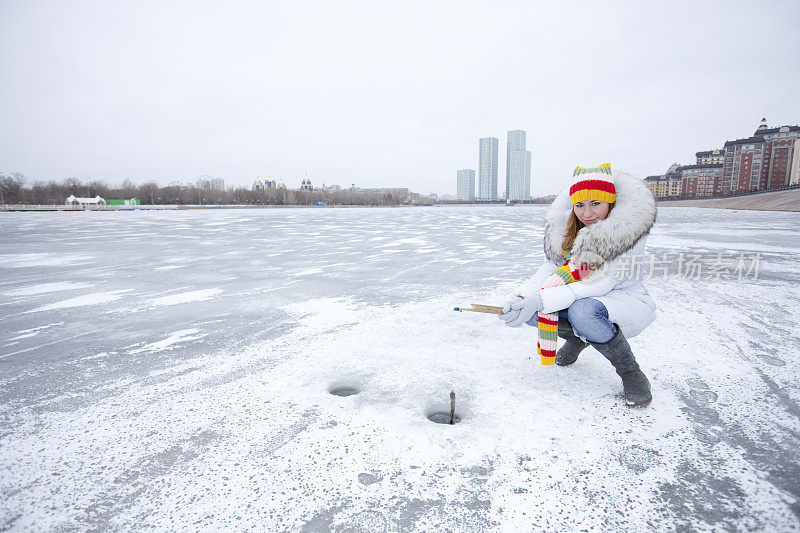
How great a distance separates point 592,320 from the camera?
2039 mm

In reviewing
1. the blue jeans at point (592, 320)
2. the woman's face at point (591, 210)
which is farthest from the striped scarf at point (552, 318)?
the woman's face at point (591, 210)

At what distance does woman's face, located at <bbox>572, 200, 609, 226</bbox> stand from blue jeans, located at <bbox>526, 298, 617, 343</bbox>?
0.46 meters

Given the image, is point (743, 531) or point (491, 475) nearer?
point (743, 531)

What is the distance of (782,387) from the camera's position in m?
2.31

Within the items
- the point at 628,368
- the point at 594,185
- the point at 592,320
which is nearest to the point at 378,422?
the point at 592,320

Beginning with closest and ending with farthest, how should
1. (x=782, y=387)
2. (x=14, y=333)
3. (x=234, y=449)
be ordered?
(x=234, y=449) < (x=782, y=387) < (x=14, y=333)

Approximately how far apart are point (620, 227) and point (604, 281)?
0.30 metres

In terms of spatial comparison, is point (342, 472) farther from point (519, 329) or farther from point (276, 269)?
point (276, 269)

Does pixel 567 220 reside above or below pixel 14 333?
above

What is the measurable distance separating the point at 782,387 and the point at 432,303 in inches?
106

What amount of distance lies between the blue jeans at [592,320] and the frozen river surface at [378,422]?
1.31ft

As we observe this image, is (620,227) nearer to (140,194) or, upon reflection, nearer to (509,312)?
(509,312)

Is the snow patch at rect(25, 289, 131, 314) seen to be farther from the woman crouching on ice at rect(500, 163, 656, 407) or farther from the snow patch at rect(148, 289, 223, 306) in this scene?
the woman crouching on ice at rect(500, 163, 656, 407)

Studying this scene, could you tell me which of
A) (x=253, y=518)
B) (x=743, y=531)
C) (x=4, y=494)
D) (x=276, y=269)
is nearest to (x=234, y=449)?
(x=253, y=518)
